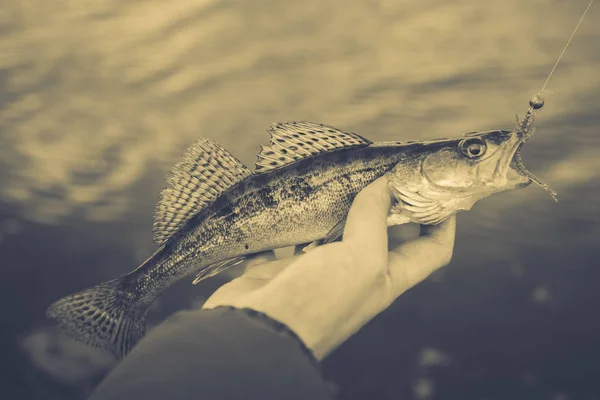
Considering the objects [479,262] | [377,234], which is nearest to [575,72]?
[377,234]

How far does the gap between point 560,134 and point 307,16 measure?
3.94 m

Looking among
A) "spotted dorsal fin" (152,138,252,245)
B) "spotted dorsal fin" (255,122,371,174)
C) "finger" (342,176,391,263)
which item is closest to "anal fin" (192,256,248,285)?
"spotted dorsal fin" (152,138,252,245)

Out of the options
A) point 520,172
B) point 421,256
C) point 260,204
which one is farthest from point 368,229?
point 520,172

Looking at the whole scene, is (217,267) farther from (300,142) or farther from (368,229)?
(368,229)

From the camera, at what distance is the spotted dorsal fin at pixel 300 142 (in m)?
2.72

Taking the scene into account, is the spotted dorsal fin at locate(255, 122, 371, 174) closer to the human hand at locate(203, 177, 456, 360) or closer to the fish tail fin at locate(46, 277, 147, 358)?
the human hand at locate(203, 177, 456, 360)

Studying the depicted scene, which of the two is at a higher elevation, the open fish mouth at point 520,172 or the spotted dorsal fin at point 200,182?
the spotted dorsal fin at point 200,182

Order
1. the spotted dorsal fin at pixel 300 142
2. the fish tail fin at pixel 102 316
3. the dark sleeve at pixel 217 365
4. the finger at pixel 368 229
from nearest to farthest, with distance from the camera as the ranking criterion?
the dark sleeve at pixel 217 365 < the finger at pixel 368 229 < the fish tail fin at pixel 102 316 < the spotted dorsal fin at pixel 300 142

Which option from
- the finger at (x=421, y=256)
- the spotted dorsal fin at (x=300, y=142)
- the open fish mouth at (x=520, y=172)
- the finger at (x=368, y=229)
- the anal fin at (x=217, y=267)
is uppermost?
the spotted dorsal fin at (x=300, y=142)

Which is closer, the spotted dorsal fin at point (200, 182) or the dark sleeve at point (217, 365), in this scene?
the dark sleeve at point (217, 365)

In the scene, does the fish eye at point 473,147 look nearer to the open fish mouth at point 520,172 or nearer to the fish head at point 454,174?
the fish head at point 454,174

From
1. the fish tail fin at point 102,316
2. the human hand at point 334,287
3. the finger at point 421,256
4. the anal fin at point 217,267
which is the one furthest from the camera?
the anal fin at point 217,267

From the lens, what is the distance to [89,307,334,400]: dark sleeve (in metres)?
0.98

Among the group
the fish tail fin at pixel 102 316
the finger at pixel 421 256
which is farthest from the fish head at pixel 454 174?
the fish tail fin at pixel 102 316
